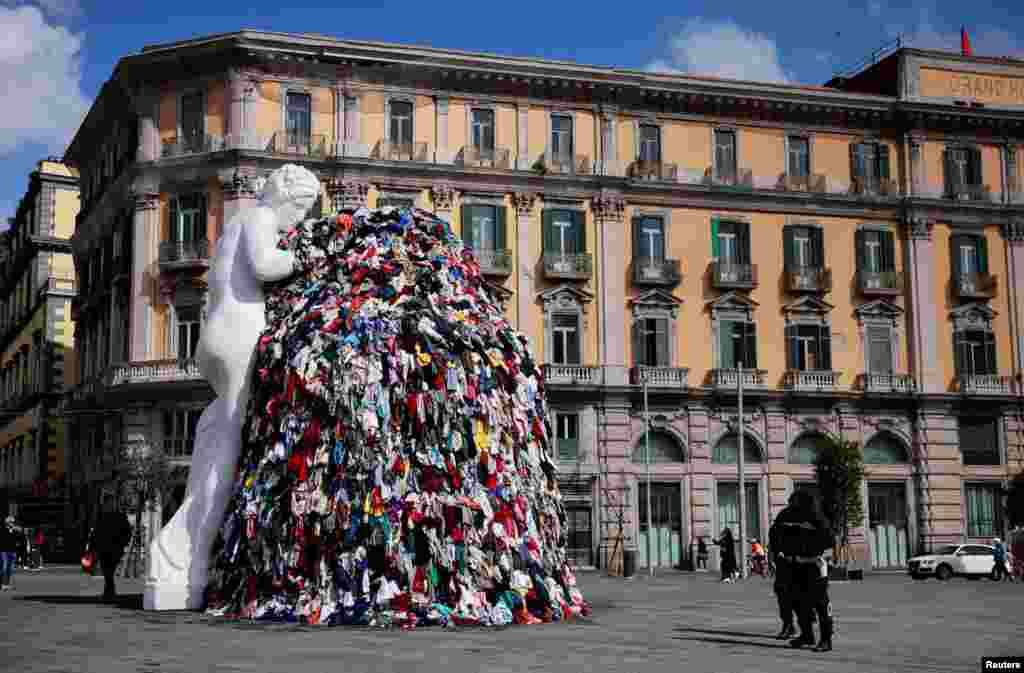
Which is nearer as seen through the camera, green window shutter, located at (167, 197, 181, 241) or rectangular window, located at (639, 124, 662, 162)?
green window shutter, located at (167, 197, 181, 241)

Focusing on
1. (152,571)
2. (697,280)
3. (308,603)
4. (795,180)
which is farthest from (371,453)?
(795,180)

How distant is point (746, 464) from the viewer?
44281 mm

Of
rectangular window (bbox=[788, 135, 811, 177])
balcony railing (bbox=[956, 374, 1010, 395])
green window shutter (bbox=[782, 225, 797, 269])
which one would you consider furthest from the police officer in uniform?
balcony railing (bbox=[956, 374, 1010, 395])

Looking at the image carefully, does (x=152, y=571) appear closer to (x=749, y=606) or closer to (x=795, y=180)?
(x=749, y=606)

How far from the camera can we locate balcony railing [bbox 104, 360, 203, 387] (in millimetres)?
40266

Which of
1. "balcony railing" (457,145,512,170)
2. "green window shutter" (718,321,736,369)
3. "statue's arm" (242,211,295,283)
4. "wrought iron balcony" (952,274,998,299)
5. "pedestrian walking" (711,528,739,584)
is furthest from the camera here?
"wrought iron balcony" (952,274,998,299)

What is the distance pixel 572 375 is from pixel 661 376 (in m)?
3.10

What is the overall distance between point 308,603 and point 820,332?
33.9 m

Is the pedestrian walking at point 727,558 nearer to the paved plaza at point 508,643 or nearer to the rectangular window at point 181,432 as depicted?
the paved plaza at point 508,643

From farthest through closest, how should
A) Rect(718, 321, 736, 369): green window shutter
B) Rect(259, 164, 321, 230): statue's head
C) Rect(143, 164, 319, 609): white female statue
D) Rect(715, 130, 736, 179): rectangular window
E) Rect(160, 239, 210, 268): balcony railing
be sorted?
Rect(715, 130, 736, 179): rectangular window → Rect(718, 321, 736, 369): green window shutter → Rect(160, 239, 210, 268): balcony railing → Rect(259, 164, 321, 230): statue's head → Rect(143, 164, 319, 609): white female statue

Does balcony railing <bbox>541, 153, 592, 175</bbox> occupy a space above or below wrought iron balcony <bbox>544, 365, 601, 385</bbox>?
above

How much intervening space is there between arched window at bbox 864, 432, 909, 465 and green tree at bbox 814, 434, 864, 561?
9.80 feet

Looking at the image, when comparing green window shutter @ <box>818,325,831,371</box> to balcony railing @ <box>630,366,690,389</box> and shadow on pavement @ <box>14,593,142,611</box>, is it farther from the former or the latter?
shadow on pavement @ <box>14,593,142,611</box>

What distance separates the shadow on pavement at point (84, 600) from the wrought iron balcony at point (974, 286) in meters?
34.7
